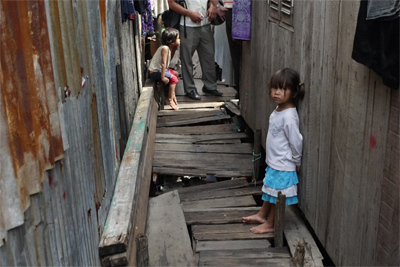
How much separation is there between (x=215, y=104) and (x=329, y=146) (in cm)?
498

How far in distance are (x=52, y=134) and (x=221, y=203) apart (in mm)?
3169

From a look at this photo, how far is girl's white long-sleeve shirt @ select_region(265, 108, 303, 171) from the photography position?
401 cm

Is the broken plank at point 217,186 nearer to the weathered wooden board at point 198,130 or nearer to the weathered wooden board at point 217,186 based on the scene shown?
the weathered wooden board at point 217,186

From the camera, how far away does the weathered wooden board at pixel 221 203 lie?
4.90m

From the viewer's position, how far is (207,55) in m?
8.53

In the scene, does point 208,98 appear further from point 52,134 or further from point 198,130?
point 52,134

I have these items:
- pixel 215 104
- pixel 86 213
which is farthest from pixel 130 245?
pixel 215 104

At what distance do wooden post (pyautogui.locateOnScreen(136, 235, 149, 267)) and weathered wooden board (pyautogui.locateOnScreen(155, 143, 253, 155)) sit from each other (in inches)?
114

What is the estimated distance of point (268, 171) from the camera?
13.9 ft

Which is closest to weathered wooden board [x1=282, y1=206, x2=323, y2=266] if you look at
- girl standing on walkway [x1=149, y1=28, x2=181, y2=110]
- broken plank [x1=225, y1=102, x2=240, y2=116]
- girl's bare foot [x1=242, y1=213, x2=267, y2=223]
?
girl's bare foot [x1=242, y1=213, x2=267, y2=223]

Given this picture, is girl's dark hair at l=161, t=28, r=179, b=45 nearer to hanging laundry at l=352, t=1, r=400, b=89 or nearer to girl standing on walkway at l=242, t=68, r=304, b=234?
girl standing on walkway at l=242, t=68, r=304, b=234

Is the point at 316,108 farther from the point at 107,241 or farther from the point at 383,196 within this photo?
the point at 107,241

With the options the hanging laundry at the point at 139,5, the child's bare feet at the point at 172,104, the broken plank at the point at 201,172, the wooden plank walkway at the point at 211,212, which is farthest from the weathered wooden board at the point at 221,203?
the child's bare feet at the point at 172,104

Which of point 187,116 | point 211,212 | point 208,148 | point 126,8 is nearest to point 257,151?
point 211,212
